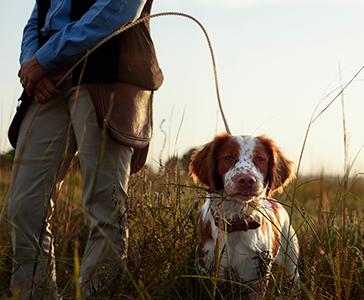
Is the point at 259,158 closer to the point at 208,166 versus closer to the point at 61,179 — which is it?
the point at 208,166

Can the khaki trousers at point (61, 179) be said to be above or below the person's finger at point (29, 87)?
below

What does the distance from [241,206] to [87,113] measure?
1069 mm

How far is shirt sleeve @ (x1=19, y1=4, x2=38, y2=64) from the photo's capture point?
4.14m

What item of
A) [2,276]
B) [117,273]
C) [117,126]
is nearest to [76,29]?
[117,126]

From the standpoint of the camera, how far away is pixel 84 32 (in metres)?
3.75

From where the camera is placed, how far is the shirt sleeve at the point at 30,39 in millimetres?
4145

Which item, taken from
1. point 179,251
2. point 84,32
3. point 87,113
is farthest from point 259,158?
point 84,32

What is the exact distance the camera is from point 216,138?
449 cm

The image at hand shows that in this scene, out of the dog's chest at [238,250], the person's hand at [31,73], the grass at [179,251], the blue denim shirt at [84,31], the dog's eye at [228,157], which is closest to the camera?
the grass at [179,251]

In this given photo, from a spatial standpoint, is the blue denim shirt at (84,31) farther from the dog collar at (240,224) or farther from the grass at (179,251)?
the dog collar at (240,224)

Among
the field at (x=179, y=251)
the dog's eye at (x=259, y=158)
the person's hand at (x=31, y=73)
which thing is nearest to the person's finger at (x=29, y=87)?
the person's hand at (x=31, y=73)

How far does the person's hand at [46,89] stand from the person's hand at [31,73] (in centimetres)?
2

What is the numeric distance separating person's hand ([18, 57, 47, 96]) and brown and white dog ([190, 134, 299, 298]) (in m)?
1.12

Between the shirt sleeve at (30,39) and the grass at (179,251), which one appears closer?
the grass at (179,251)
